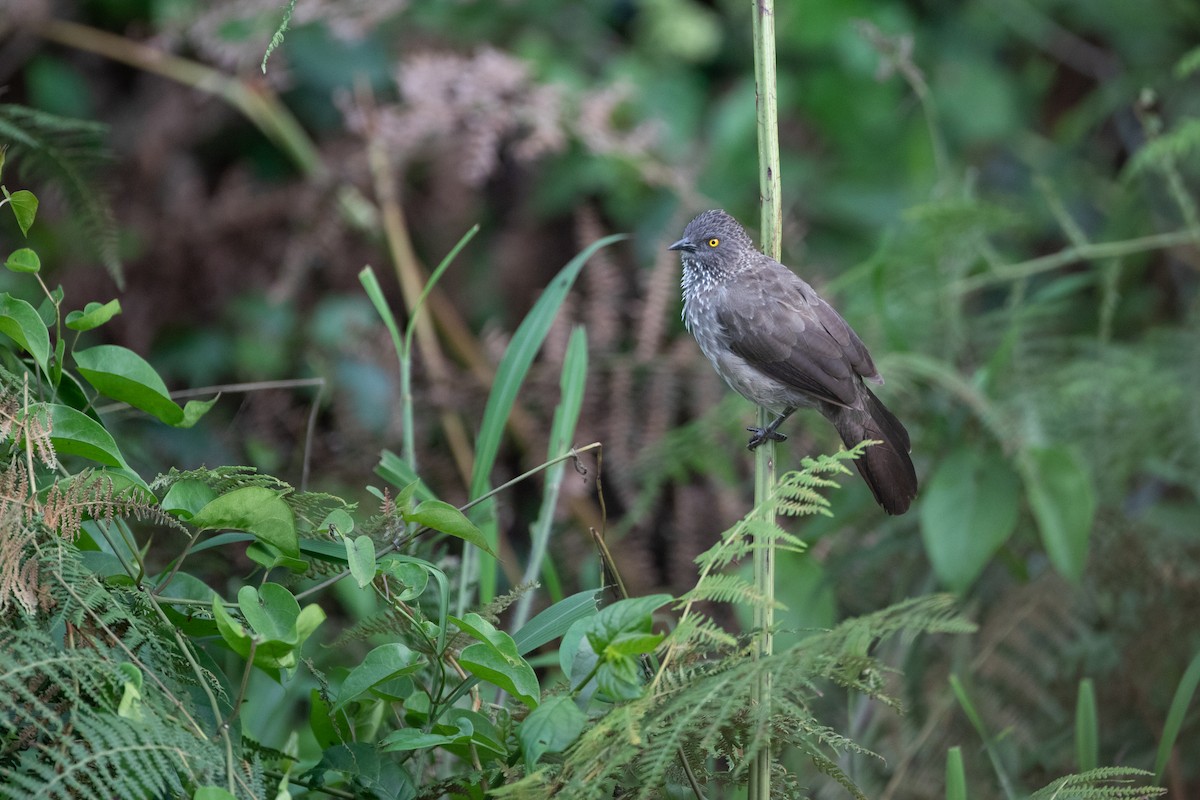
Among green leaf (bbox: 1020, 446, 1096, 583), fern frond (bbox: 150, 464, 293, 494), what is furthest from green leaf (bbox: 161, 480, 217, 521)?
green leaf (bbox: 1020, 446, 1096, 583)

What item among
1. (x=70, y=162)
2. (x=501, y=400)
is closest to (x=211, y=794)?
(x=501, y=400)

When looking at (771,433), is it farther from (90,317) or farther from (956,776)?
(90,317)

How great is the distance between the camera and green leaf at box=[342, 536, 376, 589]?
4.68ft

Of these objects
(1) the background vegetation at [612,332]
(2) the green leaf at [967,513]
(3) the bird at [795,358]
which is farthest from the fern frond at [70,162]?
(2) the green leaf at [967,513]

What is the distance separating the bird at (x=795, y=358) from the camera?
2658mm

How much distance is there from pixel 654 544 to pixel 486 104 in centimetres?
187

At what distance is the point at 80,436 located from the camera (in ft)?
5.01

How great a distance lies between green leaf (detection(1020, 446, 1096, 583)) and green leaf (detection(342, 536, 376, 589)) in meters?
2.04

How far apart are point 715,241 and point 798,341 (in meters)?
0.46

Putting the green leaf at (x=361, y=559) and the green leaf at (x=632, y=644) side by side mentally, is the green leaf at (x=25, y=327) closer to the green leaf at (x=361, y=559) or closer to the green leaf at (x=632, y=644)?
the green leaf at (x=361, y=559)

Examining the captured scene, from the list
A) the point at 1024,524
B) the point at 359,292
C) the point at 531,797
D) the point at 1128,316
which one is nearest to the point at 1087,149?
the point at 1128,316

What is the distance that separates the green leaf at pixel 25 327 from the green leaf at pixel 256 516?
0.33m

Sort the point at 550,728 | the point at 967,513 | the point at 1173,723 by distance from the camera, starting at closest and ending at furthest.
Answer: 1. the point at 550,728
2. the point at 1173,723
3. the point at 967,513

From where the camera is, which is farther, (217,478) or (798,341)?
(798,341)
